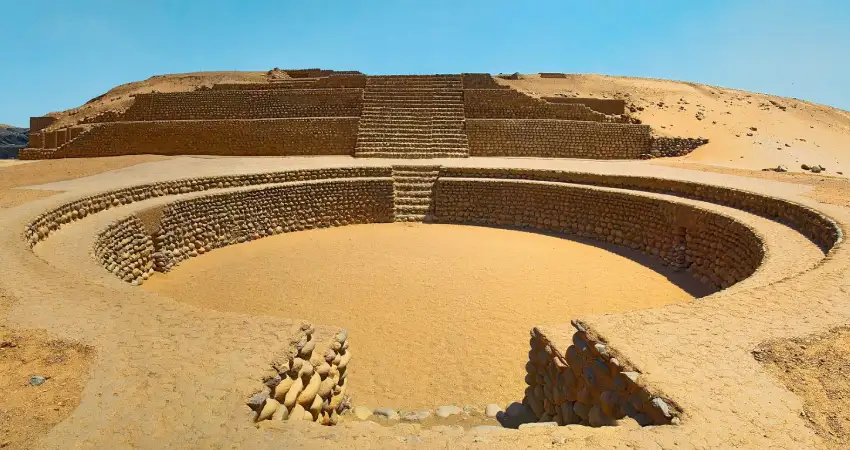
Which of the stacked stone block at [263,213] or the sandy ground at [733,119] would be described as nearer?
the stacked stone block at [263,213]

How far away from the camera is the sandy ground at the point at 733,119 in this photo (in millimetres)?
20344

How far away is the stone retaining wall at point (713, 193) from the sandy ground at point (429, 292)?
2.15 m

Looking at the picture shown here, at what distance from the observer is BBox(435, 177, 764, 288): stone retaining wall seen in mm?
9352

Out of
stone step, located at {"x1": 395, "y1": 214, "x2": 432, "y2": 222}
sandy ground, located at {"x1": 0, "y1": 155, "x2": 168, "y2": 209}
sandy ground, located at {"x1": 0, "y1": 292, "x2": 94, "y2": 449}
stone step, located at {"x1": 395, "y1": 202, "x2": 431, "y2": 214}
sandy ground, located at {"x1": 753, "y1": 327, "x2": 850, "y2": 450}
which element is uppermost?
sandy ground, located at {"x1": 0, "y1": 155, "x2": 168, "y2": 209}

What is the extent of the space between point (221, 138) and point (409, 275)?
13961mm

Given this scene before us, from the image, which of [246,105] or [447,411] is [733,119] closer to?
[246,105]

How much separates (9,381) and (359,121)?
55.9ft

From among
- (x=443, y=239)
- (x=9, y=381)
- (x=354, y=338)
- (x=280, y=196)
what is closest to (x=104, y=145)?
(x=280, y=196)

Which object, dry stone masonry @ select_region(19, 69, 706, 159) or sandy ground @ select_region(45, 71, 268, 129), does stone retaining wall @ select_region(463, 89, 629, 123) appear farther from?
sandy ground @ select_region(45, 71, 268, 129)

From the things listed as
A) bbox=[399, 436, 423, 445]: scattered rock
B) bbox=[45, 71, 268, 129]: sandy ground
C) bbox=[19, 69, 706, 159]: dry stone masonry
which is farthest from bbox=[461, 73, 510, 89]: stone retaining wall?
bbox=[399, 436, 423, 445]: scattered rock

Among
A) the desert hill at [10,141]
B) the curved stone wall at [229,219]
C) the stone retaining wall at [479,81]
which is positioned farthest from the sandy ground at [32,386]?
the desert hill at [10,141]

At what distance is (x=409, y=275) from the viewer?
9375 millimetres

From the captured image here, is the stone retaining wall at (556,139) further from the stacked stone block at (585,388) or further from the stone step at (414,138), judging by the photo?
the stacked stone block at (585,388)

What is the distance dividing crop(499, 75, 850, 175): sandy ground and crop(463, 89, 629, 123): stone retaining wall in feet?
14.1
